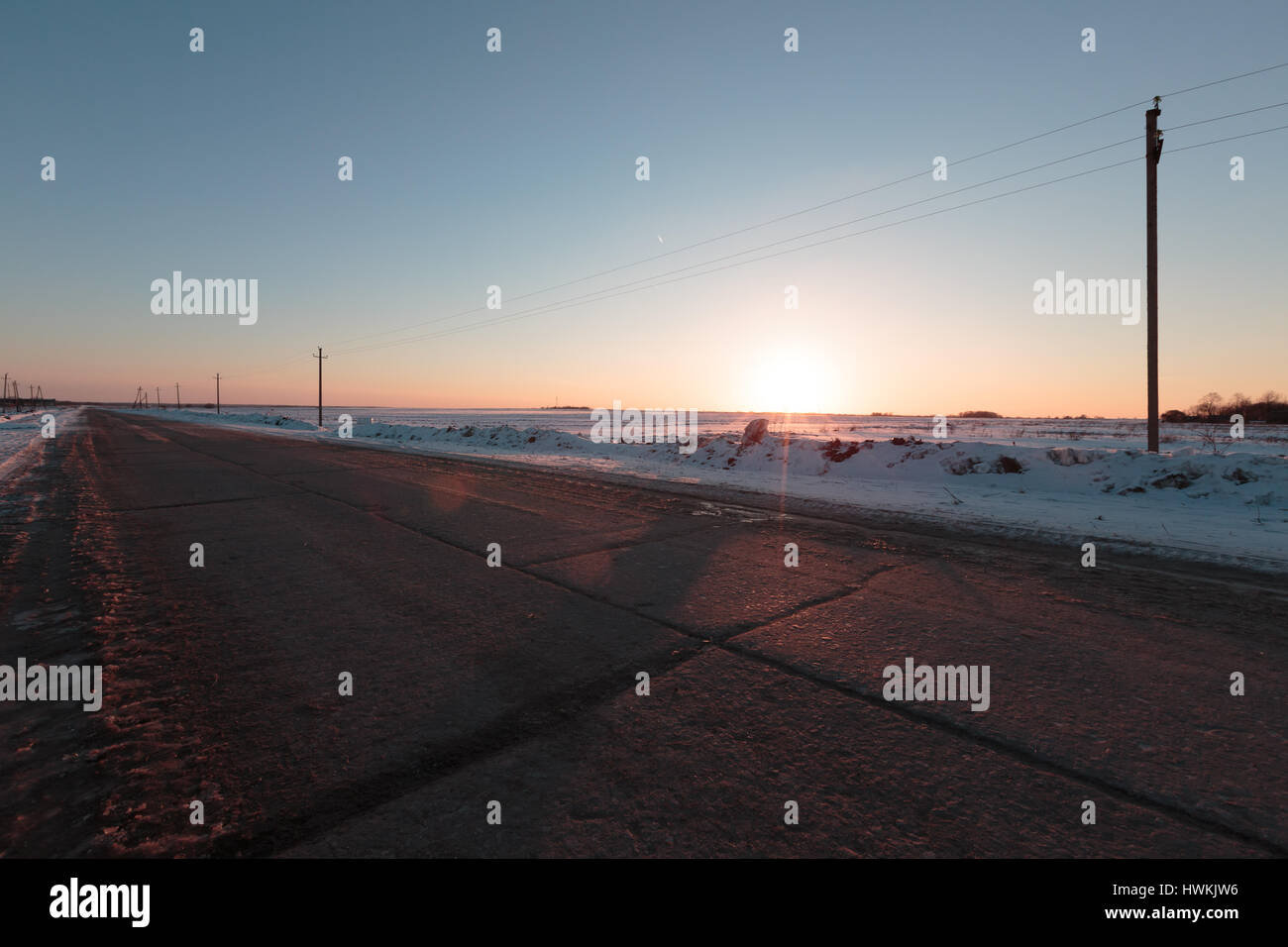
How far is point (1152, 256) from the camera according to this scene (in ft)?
46.1

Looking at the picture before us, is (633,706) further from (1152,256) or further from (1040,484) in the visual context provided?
(1152,256)

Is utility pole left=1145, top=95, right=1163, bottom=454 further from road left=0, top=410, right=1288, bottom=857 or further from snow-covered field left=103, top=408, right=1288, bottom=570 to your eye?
road left=0, top=410, right=1288, bottom=857

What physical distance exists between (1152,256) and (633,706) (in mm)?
17009

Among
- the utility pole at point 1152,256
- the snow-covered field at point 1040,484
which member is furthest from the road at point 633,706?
the utility pole at point 1152,256

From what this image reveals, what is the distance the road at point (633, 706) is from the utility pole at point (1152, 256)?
10.3 metres

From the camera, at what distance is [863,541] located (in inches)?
281

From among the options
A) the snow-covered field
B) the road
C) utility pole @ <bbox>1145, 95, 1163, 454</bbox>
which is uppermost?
utility pole @ <bbox>1145, 95, 1163, 454</bbox>

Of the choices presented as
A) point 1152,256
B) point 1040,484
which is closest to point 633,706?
point 1040,484

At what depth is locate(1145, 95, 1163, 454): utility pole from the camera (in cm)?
1370

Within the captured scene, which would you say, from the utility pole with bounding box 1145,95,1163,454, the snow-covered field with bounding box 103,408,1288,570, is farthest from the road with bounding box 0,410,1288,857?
the utility pole with bounding box 1145,95,1163,454

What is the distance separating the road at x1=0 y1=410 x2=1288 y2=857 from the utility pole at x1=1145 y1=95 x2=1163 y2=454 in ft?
33.7
